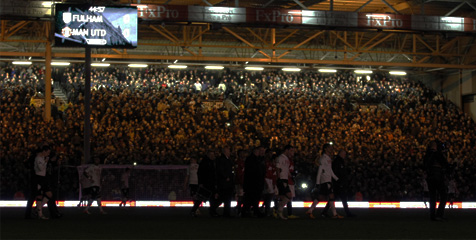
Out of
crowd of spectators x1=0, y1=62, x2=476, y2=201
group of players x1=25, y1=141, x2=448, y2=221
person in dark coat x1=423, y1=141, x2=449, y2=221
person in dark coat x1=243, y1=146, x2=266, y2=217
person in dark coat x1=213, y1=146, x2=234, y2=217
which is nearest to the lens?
person in dark coat x1=423, y1=141, x2=449, y2=221

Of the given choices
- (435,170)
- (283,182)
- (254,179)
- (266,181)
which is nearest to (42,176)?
(254,179)

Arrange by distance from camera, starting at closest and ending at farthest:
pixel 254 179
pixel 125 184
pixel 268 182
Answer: pixel 254 179 < pixel 268 182 < pixel 125 184

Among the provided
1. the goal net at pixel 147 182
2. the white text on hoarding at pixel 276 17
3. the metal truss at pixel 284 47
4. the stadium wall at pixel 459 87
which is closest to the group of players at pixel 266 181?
the goal net at pixel 147 182

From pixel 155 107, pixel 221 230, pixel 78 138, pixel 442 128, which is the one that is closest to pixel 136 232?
pixel 221 230

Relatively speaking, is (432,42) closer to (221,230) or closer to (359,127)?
(359,127)

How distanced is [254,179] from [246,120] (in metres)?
19.0

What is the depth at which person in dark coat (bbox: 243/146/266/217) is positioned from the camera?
51.4ft

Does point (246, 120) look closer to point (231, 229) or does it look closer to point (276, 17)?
point (276, 17)

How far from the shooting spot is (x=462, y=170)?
2731 cm

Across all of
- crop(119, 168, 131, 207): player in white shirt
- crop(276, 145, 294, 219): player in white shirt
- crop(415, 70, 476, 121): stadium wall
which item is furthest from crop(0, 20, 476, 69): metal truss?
crop(276, 145, 294, 219): player in white shirt

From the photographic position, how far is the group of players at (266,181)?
15.4m

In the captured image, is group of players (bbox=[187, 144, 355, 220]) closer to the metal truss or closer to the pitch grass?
the pitch grass

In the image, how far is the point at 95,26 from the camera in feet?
61.1

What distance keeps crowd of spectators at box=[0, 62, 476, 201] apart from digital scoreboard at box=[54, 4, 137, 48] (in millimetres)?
5292
